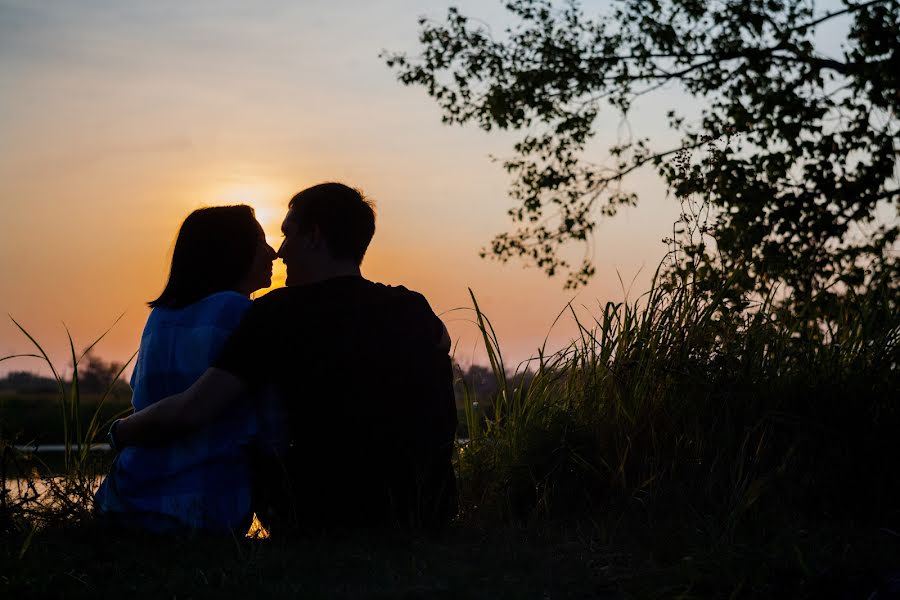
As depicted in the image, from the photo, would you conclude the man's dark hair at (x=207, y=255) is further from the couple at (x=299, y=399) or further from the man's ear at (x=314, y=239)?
the man's ear at (x=314, y=239)

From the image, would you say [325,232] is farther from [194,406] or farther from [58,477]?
[58,477]

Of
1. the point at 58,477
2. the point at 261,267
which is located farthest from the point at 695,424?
the point at 58,477

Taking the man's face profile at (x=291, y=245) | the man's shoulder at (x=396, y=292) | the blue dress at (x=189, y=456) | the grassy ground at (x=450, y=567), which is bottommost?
the grassy ground at (x=450, y=567)

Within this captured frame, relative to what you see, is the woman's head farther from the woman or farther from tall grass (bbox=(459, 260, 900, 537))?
tall grass (bbox=(459, 260, 900, 537))

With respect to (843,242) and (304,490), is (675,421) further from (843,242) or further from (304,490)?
(843,242)

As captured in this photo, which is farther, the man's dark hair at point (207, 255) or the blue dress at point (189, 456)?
the man's dark hair at point (207, 255)

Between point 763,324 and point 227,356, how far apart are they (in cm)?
274

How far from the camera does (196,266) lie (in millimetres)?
3375

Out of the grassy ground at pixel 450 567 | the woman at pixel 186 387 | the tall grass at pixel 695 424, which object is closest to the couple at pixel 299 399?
the woman at pixel 186 387

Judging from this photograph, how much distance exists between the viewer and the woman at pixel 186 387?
3.24m

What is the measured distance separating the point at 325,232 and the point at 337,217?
0.23ft

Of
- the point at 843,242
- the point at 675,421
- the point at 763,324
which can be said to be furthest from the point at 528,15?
the point at 675,421

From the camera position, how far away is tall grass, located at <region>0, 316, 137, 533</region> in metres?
3.57

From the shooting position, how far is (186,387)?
130 inches
